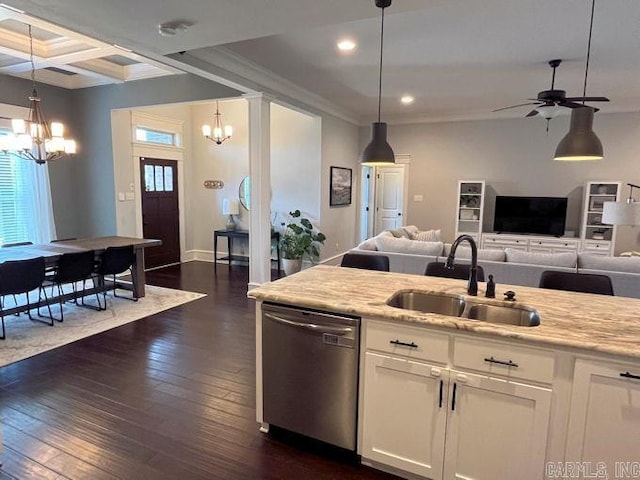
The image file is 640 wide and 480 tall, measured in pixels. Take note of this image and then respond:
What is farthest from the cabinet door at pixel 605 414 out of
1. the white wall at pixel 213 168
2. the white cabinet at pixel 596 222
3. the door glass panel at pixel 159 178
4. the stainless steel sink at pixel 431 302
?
the door glass panel at pixel 159 178

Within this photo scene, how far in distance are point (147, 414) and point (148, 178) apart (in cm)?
519

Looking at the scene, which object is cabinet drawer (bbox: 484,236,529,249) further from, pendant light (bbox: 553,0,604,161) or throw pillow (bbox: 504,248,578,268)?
pendant light (bbox: 553,0,604,161)

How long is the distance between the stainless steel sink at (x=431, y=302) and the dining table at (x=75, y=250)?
373 centimetres

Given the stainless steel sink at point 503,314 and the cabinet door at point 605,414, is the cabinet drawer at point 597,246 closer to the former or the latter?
the stainless steel sink at point 503,314

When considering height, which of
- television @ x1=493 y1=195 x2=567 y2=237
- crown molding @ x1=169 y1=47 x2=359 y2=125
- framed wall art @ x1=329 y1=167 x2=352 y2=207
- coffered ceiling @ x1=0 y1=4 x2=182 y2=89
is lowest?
television @ x1=493 y1=195 x2=567 y2=237

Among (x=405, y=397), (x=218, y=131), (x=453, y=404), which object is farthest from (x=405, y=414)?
(x=218, y=131)

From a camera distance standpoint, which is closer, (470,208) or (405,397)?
(405,397)

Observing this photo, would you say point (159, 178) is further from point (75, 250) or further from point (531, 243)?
point (531, 243)

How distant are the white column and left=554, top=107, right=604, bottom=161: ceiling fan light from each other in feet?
12.0

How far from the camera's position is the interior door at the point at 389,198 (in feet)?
27.8

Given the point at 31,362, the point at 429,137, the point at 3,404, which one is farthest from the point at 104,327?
the point at 429,137

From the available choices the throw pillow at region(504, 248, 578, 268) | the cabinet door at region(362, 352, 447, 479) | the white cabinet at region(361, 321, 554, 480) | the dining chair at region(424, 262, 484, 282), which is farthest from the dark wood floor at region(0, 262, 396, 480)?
the throw pillow at region(504, 248, 578, 268)

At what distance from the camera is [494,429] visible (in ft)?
Answer: 5.98

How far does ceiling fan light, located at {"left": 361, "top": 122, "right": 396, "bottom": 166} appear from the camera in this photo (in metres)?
2.98
